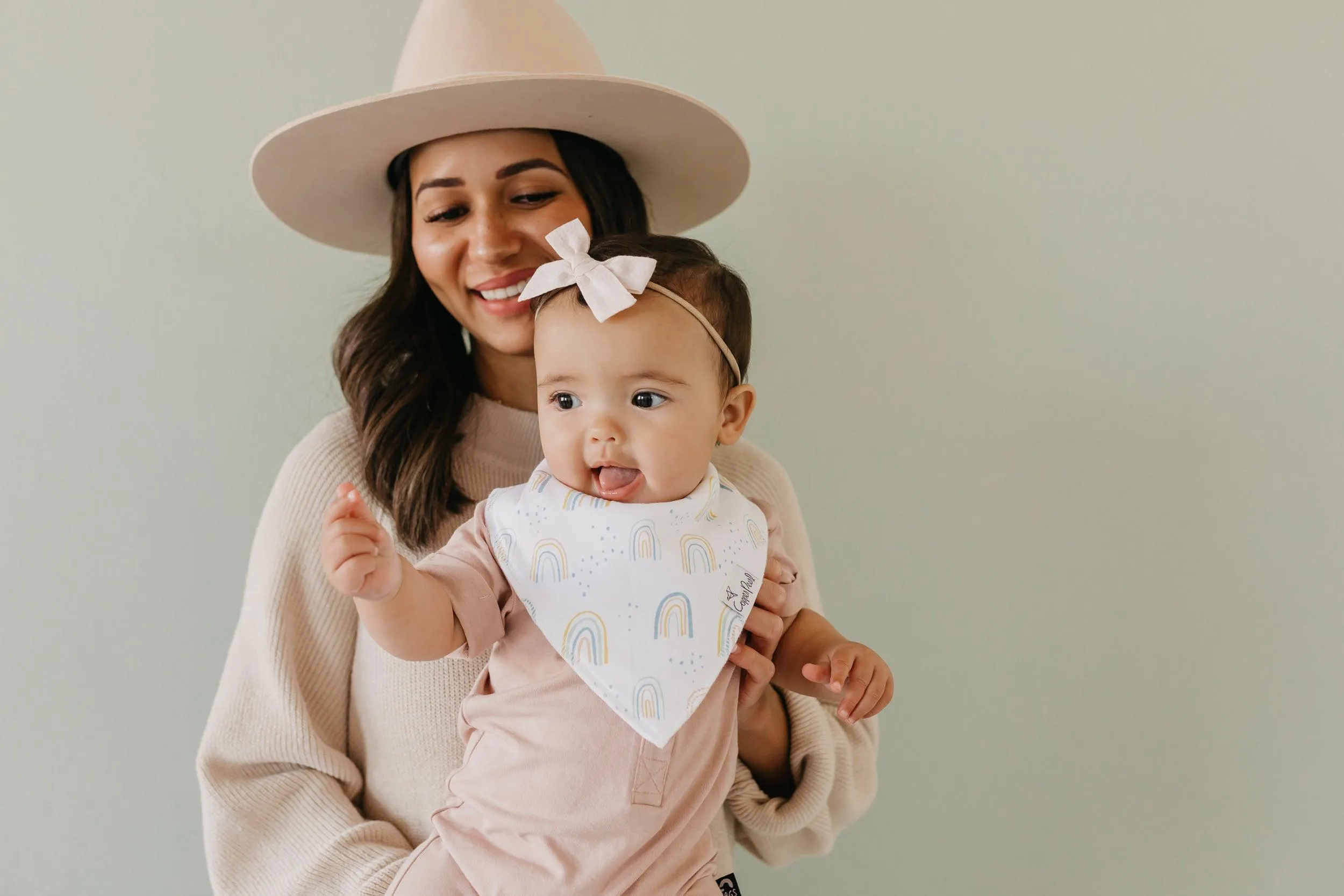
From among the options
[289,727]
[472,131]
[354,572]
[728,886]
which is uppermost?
[472,131]

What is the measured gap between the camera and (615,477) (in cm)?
124

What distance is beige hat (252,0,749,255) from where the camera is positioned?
1.48 meters

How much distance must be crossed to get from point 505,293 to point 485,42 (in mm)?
368

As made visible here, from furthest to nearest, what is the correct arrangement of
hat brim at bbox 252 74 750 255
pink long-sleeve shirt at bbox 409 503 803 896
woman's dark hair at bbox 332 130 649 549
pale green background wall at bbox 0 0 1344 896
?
pale green background wall at bbox 0 0 1344 896 < woman's dark hair at bbox 332 130 649 549 < hat brim at bbox 252 74 750 255 < pink long-sleeve shirt at bbox 409 503 803 896

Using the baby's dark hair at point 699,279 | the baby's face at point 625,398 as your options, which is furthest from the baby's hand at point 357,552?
the baby's dark hair at point 699,279

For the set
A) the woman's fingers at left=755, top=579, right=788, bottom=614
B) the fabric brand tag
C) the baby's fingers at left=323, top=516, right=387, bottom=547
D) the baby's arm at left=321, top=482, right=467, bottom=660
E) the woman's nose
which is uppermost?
the woman's nose

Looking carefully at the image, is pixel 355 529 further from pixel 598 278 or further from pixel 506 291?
pixel 506 291

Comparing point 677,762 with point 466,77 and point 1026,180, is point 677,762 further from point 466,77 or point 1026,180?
point 1026,180

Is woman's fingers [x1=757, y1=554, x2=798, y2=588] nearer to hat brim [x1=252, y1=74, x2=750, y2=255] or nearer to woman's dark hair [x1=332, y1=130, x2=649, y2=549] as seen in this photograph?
woman's dark hair [x1=332, y1=130, x2=649, y2=549]

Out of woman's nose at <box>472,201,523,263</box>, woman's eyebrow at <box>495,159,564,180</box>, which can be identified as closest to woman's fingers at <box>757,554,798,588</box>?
woman's nose at <box>472,201,523,263</box>

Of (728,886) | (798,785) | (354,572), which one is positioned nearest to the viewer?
(354,572)

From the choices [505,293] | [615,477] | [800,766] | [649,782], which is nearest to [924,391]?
[800,766]

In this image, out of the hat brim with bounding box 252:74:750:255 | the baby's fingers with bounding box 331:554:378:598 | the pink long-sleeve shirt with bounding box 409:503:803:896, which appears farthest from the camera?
the hat brim with bounding box 252:74:750:255

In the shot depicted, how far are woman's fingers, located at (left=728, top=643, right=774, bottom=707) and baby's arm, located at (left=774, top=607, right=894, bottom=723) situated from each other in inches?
1.4
